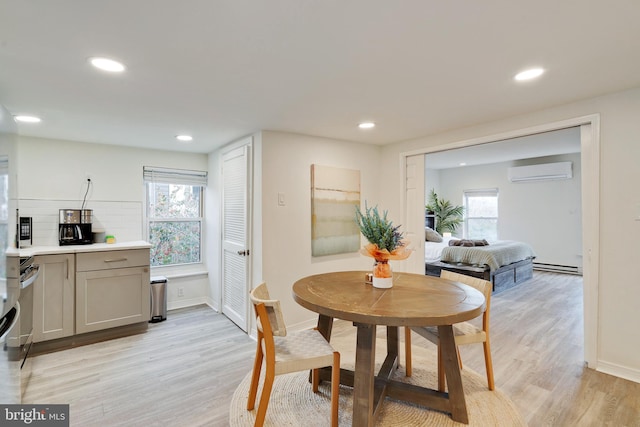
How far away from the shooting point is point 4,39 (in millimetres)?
1527

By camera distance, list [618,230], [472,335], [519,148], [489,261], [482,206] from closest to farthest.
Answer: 1. [472,335]
2. [618,230]
3. [489,261]
4. [519,148]
5. [482,206]

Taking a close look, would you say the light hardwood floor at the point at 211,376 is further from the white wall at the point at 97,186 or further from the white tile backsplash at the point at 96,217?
the white tile backsplash at the point at 96,217

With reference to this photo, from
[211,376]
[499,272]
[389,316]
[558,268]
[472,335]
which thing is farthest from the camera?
[558,268]

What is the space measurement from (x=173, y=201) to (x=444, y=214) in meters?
6.38

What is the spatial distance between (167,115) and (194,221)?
2.14m

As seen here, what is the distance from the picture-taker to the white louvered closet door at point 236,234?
3.41 metres

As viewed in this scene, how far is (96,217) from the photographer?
379cm

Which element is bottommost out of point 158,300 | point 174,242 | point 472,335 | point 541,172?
point 158,300

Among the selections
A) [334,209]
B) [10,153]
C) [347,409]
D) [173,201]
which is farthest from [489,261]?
[10,153]

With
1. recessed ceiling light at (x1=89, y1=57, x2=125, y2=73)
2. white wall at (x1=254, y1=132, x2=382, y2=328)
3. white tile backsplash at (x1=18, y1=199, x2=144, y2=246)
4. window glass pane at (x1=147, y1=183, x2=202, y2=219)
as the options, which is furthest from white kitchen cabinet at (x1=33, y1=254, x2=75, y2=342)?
recessed ceiling light at (x1=89, y1=57, x2=125, y2=73)

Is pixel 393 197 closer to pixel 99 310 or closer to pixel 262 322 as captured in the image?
pixel 262 322

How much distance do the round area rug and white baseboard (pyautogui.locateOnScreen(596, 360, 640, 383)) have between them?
98 centimetres

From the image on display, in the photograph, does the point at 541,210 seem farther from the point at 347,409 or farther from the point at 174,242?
the point at 174,242

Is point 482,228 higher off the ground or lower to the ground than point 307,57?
lower
